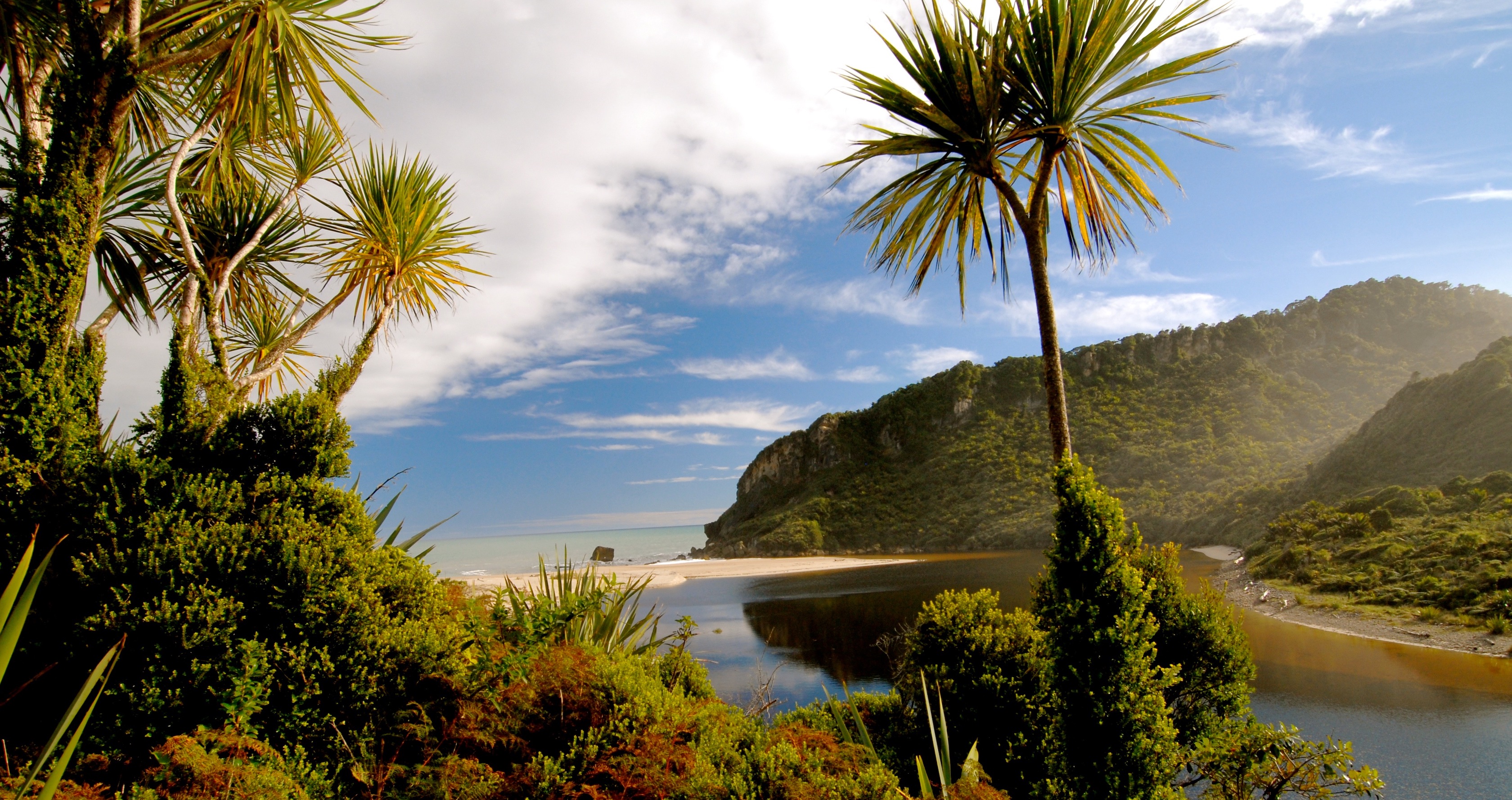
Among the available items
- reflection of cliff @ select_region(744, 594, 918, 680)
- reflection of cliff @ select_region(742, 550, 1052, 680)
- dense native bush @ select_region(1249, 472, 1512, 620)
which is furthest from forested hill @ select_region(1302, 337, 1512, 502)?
reflection of cliff @ select_region(744, 594, 918, 680)

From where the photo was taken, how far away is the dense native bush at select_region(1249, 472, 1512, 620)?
1228 centimetres

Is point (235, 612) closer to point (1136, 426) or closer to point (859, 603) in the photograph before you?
point (859, 603)

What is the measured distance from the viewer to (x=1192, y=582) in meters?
18.7

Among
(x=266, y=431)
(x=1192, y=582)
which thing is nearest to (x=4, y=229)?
(x=266, y=431)

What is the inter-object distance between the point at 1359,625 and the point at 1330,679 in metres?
3.80

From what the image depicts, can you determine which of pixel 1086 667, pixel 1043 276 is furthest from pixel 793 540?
pixel 1086 667

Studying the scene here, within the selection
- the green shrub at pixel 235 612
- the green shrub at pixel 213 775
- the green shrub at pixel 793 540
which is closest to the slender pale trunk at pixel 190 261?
the green shrub at pixel 235 612

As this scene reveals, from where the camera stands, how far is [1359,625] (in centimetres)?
1270

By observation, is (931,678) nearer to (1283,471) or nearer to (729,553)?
(1283,471)

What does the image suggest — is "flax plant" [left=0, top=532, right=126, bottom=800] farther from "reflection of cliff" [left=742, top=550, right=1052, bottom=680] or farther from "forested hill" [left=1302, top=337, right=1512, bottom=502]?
"forested hill" [left=1302, top=337, right=1512, bottom=502]

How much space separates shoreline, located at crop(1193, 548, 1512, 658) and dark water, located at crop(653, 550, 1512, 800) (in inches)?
11.8

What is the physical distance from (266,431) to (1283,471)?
1666 inches

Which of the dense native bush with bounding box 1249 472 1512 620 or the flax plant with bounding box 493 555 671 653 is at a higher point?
the flax plant with bounding box 493 555 671 653

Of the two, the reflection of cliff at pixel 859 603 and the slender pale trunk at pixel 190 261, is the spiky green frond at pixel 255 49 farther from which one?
the reflection of cliff at pixel 859 603
